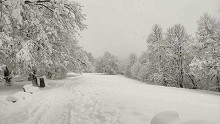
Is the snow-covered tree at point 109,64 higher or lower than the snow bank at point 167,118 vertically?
higher

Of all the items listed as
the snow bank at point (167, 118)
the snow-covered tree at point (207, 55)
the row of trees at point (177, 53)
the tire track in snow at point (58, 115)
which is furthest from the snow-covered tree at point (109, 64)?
the snow bank at point (167, 118)

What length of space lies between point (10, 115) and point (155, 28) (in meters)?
25.8

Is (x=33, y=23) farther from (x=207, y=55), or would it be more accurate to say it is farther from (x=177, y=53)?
(x=177, y=53)

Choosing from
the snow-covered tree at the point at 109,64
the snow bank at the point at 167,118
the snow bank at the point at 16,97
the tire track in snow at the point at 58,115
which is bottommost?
the tire track in snow at the point at 58,115

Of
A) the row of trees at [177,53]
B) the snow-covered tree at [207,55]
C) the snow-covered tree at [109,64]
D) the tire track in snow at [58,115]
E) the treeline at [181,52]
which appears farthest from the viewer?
the snow-covered tree at [109,64]

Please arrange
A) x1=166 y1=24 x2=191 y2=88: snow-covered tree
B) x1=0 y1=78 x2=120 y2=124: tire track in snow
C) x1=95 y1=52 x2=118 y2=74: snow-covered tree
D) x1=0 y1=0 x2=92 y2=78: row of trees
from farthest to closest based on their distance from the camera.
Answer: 1. x1=95 y1=52 x2=118 y2=74: snow-covered tree
2. x1=166 y1=24 x2=191 y2=88: snow-covered tree
3. x1=0 y1=78 x2=120 y2=124: tire track in snow
4. x1=0 y1=0 x2=92 y2=78: row of trees

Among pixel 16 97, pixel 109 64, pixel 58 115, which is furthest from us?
pixel 109 64

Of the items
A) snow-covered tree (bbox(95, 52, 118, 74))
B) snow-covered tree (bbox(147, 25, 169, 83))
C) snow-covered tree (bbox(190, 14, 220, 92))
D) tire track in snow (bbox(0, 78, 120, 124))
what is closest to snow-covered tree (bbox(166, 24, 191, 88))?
snow-covered tree (bbox(147, 25, 169, 83))

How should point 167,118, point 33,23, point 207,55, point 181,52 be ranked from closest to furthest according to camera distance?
1. point 167,118
2. point 33,23
3. point 207,55
4. point 181,52

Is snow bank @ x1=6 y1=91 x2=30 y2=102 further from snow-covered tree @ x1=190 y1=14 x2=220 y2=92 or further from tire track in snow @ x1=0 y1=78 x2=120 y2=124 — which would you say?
snow-covered tree @ x1=190 y1=14 x2=220 y2=92

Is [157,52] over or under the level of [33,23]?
over

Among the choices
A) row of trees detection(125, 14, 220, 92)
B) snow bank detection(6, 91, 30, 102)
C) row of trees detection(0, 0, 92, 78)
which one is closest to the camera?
row of trees detection(0, 0, 92, 78)

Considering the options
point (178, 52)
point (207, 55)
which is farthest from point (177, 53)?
point (207, 55)

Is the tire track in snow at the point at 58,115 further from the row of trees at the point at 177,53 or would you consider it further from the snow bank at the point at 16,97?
the row of trees at the point at 177,53
